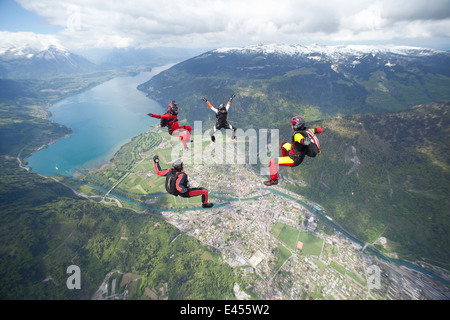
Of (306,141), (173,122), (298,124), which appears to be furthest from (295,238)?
(173,122)

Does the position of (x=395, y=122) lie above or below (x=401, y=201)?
above

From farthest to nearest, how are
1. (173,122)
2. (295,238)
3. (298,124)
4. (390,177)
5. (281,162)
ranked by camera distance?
(390,177)
(295,238)
(173,122)
(281,162)
(298,124)

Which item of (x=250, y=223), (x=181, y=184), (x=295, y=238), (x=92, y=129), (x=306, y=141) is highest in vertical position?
(x=306, y=141)

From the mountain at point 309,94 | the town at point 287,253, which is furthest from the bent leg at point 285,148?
the mountain at point 309,94

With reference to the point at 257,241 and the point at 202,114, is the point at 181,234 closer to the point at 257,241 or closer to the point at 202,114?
the point at 257,241

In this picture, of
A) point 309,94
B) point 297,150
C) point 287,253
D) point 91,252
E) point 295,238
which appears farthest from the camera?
point 309,94

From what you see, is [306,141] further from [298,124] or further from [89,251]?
[89,251]
